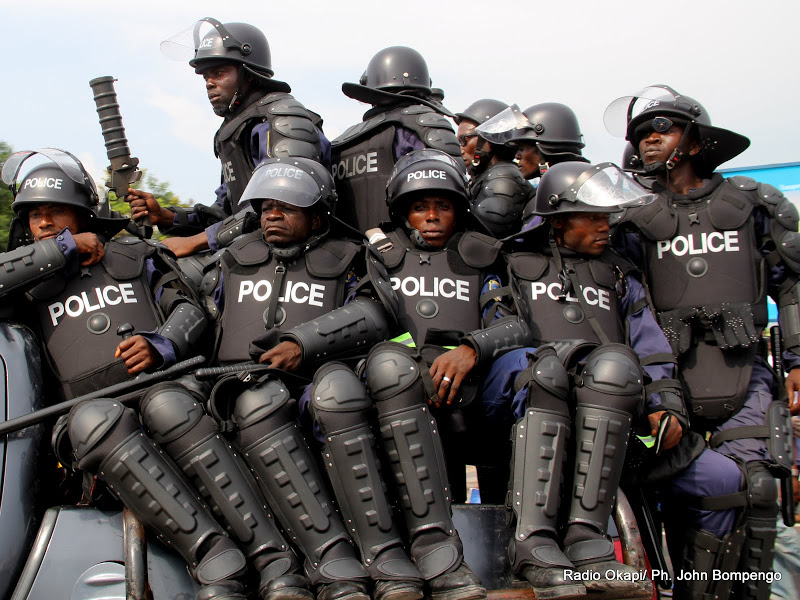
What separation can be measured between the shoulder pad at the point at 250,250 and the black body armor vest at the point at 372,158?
3.78ft

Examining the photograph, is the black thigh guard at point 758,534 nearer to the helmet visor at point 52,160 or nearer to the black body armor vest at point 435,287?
the black body armor vest at point 435,287

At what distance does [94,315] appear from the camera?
418cm

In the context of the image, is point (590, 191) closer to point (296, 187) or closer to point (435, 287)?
point (435, 287)

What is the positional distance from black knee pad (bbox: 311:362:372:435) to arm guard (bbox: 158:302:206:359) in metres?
0.82

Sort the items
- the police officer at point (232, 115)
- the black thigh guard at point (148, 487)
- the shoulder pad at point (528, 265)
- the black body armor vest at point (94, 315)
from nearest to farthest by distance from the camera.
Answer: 1. the black thigh guard at point (148, 487)
2. the black body armor vest at point (94, 315)
3. the shoulder pad at point (528, 265)
4. the police officer at point (232, 115)

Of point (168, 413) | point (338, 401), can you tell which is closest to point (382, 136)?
point (338, 401)

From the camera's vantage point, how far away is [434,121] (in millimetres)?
5414

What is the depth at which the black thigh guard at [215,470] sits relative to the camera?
3.39 m

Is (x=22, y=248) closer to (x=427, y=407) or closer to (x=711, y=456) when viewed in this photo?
(x=427, y=407)

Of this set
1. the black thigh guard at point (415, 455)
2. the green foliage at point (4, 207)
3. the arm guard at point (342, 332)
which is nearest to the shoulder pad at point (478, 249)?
the arm guard at point (342, 332)

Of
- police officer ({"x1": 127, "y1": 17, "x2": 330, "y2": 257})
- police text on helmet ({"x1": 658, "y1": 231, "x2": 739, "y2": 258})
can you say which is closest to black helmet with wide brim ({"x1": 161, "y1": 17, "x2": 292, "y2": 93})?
police officer ({"x1": 127, "y1": 17, "x2": 330, "y2": 257})

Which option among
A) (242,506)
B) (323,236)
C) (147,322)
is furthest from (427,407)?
(147,322)

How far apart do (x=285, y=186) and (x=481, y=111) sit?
10.1ft

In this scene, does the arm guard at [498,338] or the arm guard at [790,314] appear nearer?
→ the arm guard at [498,338]
